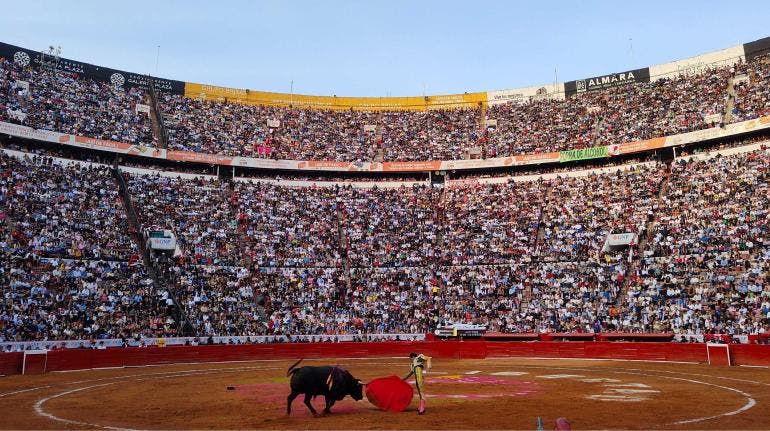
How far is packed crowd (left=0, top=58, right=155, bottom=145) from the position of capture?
1715 inches

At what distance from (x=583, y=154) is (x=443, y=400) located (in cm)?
3742

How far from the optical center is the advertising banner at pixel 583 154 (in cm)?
4800

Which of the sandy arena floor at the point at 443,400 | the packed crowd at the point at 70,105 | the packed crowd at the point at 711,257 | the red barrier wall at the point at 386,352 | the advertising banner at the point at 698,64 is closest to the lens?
the sandy arena floor at the point at 443,400

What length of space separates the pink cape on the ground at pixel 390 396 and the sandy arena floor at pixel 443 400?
0.77ft

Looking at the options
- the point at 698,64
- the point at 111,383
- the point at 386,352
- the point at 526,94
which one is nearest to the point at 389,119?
the point at 526,94

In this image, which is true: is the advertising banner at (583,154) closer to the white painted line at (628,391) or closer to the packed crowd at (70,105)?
the white painted line at (628,391)

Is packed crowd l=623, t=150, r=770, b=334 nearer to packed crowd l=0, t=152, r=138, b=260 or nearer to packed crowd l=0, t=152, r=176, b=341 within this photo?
packed crowd l=0, t=152, r=176, b=341

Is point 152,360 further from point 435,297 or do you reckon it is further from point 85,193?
point 435,297

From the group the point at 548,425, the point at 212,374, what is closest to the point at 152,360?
the point at 212,374

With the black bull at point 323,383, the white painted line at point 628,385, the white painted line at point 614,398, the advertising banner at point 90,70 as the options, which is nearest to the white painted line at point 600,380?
the white painted line at point 628,385

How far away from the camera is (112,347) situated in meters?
31.2

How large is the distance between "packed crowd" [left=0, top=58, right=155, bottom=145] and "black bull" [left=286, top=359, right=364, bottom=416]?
127ft

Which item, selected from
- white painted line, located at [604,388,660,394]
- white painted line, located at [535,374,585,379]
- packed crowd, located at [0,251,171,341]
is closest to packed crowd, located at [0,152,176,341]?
packed crowd, located at [0,251,171,341]

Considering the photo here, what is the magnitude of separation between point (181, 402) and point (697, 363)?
930 inches
